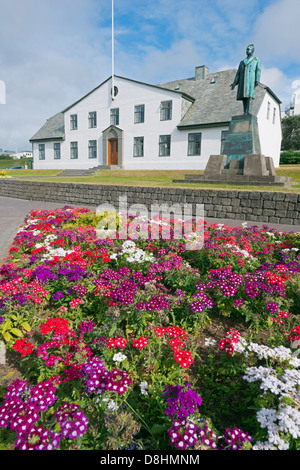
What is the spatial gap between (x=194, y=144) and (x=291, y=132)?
117 ft

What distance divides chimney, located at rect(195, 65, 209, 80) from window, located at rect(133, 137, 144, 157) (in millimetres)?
8515

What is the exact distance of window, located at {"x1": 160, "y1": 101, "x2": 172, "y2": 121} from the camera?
2345cm

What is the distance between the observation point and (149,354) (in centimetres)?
231

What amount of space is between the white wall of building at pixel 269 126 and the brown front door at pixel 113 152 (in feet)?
41.5

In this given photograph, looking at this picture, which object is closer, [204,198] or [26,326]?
[26,326]

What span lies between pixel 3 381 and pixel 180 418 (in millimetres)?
1534

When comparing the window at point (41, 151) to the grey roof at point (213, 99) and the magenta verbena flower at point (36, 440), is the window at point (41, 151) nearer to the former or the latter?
the grey roof at point (213, 99)

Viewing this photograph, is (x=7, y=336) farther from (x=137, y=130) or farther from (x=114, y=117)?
(x=114, y=117)

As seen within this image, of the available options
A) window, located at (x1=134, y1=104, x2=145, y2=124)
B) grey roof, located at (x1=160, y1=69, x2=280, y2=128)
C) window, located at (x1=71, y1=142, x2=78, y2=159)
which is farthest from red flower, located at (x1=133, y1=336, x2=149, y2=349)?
window, located at (x1=71, y1=142, x2=78, y2=159)

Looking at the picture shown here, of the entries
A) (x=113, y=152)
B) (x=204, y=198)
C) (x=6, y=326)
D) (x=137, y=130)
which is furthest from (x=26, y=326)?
(x=113, y=152)

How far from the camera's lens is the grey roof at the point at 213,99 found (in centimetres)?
2150
